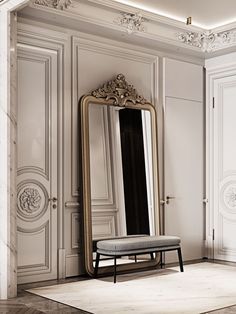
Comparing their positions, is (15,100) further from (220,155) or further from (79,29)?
(220,155)

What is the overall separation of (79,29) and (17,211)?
207 centimetres

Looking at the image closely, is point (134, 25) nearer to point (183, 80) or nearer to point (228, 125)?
point (183, 80)

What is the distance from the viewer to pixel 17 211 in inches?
193

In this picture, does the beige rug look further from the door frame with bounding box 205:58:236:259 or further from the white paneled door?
the door frame with bounding box 205:58:236:259

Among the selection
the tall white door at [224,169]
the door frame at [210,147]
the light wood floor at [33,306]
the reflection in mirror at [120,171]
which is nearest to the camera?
the light wood floor at [33,306]

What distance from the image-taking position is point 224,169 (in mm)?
6484

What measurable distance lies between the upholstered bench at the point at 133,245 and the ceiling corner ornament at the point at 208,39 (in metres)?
2.47

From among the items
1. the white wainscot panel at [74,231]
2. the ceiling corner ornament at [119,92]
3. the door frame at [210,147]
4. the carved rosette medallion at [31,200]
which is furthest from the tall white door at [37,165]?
the door frame at [210,147]

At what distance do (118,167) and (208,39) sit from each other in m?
2.10

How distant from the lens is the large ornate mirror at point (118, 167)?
5355 millimetres

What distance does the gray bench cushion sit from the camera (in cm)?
505

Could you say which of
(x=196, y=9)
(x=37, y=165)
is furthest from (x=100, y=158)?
(x=196, y=9)

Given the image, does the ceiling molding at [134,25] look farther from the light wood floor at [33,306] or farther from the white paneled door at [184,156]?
the light wood floor at [33,306]

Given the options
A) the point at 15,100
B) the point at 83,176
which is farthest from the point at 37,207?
the point at 15,100
